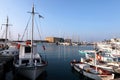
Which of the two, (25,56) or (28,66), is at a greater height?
(25,56)

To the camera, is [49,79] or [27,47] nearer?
[49,79]

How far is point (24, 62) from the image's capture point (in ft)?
89.0

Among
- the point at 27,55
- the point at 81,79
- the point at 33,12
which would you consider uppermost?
the point at 33,12

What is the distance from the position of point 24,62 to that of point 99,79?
1340cm

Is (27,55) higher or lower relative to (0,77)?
higher

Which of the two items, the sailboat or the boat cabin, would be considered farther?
the boat cabin

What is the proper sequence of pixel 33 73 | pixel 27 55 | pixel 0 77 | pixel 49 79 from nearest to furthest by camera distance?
pixel 33 73
pixel 0 77
pixel 49 79
pixel 27 55

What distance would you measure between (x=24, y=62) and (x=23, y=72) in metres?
2.73

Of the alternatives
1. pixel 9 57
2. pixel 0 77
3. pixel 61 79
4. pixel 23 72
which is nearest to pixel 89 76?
pixel 61 79

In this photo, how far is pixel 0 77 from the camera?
24812mm

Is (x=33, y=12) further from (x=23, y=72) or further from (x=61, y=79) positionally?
(x=61, y=79)

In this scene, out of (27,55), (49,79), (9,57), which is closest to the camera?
(49,79)

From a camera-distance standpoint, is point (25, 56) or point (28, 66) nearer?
point (28, 66)

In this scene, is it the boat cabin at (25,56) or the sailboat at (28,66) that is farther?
the boat cabin at (25,56)
